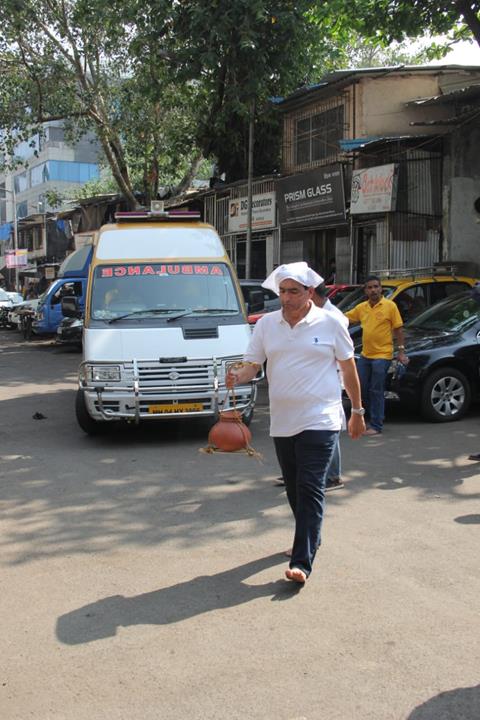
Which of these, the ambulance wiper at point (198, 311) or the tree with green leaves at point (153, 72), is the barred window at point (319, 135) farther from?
the ambulance wiper at point (198, 311)

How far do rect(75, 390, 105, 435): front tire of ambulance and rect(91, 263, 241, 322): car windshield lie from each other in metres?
0.95

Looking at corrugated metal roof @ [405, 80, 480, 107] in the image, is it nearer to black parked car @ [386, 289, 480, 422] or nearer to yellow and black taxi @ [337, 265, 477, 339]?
yellow and black taxi @ [337, 265, 477, 339]

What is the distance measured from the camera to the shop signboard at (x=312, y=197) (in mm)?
18312

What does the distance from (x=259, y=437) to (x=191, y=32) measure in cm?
891

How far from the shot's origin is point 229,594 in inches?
164

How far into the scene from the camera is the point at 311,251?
2139 centimetres

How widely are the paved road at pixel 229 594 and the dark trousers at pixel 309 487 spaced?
0.69ft

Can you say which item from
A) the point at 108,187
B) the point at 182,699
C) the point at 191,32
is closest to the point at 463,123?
the point at 191,32

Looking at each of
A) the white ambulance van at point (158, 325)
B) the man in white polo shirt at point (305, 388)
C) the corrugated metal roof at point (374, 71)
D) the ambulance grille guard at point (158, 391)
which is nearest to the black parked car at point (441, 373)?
the white ambulance van at point (158, 325)

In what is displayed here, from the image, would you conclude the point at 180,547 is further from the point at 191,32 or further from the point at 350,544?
the point at 191,32

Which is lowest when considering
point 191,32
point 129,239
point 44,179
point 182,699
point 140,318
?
point 182,699

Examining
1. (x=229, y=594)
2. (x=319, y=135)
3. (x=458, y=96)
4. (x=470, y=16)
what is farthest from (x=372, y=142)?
(x=229, y=594)

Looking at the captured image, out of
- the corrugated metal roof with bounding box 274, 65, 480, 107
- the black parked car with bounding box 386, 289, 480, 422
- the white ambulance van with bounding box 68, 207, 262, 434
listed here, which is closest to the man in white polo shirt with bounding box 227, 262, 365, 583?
the white ambulance van with bounding box 68, 207, 262, 434

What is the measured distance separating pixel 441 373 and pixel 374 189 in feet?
27.8
